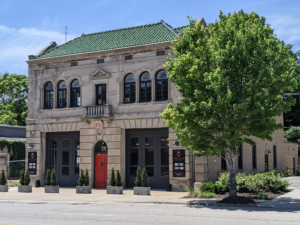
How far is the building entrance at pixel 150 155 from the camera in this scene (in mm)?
25433

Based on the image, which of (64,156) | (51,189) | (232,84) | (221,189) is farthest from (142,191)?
(64,156)

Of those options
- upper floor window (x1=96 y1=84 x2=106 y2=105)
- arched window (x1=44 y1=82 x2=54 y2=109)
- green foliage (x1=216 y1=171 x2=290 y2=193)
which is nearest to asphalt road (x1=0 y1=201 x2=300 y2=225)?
green foliage (x1=216 y1=171 x2=290 y2=193)

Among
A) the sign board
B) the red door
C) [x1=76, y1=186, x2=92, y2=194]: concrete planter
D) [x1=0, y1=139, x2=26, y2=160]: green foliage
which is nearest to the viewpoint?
[x1=76, y1=186, x2=92, y2=194]: concrete planter

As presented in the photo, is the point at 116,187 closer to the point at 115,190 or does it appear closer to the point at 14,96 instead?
the point at 115,190

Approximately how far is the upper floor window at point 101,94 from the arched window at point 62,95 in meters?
2.78

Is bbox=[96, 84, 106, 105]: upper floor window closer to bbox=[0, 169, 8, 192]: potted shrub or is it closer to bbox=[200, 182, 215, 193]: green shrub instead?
bbox=[0, 169, 8, 192]: potted shrub

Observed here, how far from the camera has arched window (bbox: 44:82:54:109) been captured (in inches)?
1159

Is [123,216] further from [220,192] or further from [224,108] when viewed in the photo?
[220,192]

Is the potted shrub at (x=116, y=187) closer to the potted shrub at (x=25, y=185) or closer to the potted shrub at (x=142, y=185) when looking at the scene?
the potted shrub at (x=142, y=185)

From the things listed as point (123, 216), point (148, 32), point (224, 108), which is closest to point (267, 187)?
point (224, 108)

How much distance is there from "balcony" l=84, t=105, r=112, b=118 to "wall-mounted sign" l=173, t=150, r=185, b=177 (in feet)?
17.5

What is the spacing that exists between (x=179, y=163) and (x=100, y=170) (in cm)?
604

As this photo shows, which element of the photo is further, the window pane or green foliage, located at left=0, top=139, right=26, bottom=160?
green foliage, located at left=0, top=139, right=26, bottom=160

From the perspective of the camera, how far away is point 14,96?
191 feet
